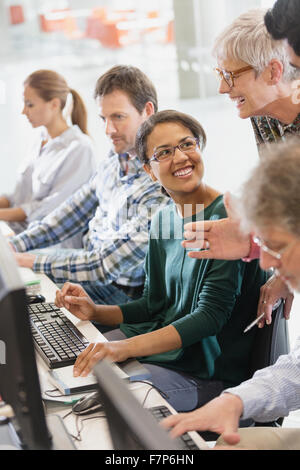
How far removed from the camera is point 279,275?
42.5 inches

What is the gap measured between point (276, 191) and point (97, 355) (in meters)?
0.77

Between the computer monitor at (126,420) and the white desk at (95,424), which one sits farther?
the white desk at (95,424)

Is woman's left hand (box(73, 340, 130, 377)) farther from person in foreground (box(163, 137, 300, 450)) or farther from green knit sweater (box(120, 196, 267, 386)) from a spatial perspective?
person in foreground (box(163, 137, 300, 450))

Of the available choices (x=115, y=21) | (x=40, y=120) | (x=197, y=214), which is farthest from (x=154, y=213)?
(x=115, y=21)

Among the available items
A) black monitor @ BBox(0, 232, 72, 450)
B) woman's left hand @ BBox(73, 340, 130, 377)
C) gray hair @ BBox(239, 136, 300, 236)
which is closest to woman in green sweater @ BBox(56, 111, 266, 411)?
woman's left hand @ BBox(73, 340, 130, 377)

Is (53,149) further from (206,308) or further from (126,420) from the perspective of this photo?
(126,420)

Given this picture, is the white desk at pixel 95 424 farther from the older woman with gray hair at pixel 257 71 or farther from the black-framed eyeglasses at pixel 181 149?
the older woman with gray hair at pixel 257 71

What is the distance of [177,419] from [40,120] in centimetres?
261

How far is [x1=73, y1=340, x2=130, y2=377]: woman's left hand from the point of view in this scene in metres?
1.54

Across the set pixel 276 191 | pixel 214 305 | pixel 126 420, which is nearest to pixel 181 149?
pixel 214 305

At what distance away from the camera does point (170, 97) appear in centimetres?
760

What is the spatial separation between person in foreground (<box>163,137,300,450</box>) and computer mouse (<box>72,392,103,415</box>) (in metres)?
0.25

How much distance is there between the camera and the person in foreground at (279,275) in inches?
38.6

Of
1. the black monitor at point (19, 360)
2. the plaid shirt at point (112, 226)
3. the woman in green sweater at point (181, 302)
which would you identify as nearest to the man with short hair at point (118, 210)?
the plaid shirt at point (112, 226)
